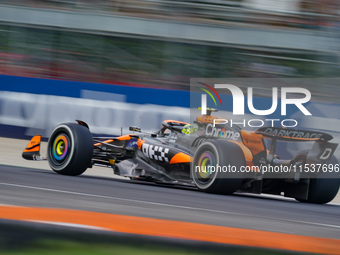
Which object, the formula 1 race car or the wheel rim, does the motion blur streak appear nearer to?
the formula 1 race car

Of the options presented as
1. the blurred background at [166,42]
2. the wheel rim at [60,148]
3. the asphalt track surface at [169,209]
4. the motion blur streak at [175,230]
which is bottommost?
the asphalt track surface at [169,209]

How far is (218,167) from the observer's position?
21.3 feet

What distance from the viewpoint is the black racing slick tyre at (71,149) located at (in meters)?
7.74

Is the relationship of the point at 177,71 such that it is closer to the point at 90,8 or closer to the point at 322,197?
the point at 90,8

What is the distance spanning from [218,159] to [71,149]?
211 cm

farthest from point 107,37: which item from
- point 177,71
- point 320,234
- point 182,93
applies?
point 320,234

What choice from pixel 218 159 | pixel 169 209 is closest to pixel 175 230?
pixel 169 209

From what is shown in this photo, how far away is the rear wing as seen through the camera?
6.69 meters

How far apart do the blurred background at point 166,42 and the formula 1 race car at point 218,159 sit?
24.9 feet

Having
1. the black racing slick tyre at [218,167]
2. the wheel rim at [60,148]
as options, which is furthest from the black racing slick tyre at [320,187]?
the wheel rim at [60,148]

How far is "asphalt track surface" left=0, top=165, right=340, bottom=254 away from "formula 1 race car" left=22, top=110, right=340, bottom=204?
17 centimetres

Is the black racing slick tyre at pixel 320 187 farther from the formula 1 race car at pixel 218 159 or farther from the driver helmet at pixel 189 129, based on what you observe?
the driver helmet at pixel 189 129

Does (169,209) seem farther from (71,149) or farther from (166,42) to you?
(166,42)

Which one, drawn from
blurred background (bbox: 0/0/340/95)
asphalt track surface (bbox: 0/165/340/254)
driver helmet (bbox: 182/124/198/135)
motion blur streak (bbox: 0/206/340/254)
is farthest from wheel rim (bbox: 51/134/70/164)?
blurred background (bbox: 0/0/340/95)
